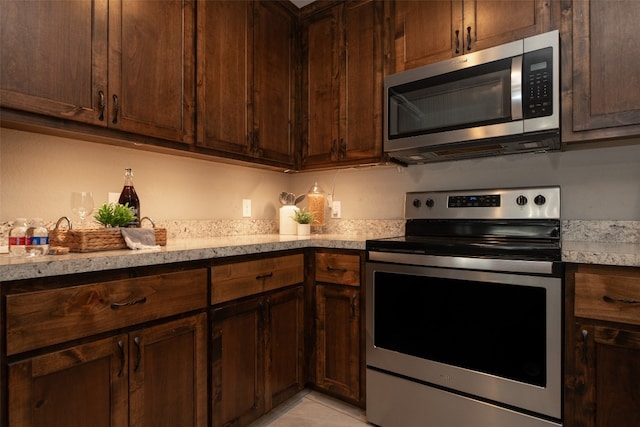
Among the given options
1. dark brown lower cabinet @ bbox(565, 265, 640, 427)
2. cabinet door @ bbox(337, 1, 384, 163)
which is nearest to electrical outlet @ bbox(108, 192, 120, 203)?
cabinet door @ bbox(337, 1, 384, 163)

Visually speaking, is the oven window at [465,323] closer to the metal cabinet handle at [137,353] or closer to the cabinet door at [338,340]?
the cabinet door at [338,340]

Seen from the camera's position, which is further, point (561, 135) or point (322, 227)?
point (322, 227)

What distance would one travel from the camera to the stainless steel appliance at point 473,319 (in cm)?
136

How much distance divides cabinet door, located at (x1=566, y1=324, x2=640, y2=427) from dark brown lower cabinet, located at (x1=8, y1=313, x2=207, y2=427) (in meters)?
1.47

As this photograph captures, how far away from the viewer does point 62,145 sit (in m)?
1.53

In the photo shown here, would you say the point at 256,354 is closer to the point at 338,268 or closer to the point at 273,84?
the point at 338,268

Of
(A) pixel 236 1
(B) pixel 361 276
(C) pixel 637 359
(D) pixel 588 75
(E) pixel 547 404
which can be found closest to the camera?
(C) pixel 637 359

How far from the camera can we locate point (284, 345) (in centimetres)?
186

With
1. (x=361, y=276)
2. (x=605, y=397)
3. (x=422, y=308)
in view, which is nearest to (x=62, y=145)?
(x=361, y=276)

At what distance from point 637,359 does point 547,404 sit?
1.15 ft

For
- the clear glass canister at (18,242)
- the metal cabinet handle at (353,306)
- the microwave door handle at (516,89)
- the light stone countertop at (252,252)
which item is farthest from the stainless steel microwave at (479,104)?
the clear glass canister at (18,242)

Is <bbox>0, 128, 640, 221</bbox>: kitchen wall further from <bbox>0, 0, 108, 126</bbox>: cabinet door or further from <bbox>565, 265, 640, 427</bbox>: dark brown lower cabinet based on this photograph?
<bbox>565, 265, 640, 427</bbox>: dark brown lower cabinet

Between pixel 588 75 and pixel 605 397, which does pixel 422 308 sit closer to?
pixel 605 397

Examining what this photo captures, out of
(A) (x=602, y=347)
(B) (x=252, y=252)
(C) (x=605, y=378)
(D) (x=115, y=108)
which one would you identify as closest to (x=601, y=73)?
(A) (x=602, y=347)
